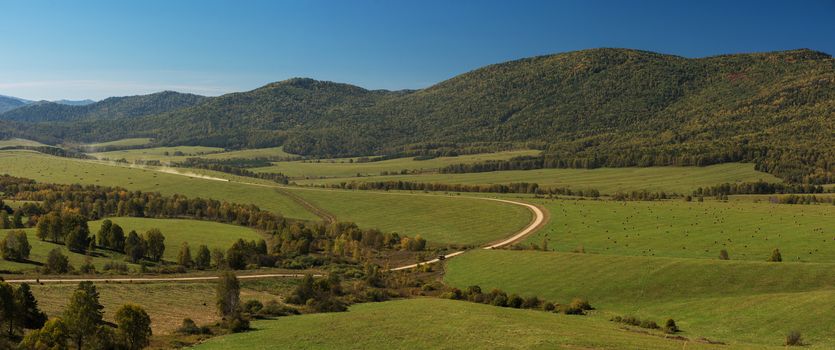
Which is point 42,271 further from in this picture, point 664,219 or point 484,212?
point 664,219

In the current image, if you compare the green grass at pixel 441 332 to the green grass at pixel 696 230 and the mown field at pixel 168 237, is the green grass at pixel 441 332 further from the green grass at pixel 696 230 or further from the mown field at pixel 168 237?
the mown field at pixel 168 237

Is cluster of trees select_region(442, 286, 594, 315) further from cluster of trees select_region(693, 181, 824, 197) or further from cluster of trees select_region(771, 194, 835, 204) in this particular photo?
cluster of trees select_region(693, 181, 824, 197)

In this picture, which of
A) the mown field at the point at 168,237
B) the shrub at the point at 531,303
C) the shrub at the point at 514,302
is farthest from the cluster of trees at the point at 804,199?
the mown field at the point at 168,237

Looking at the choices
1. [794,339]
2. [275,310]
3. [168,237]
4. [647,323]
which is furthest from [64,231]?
[794,339]

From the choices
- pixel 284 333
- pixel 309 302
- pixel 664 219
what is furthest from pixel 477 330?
pixel 664 219

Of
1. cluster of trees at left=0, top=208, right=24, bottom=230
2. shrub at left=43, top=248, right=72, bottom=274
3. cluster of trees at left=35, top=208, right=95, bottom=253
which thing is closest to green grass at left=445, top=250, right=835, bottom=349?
shrub at left=43, top=248, right=72, bottom=274
